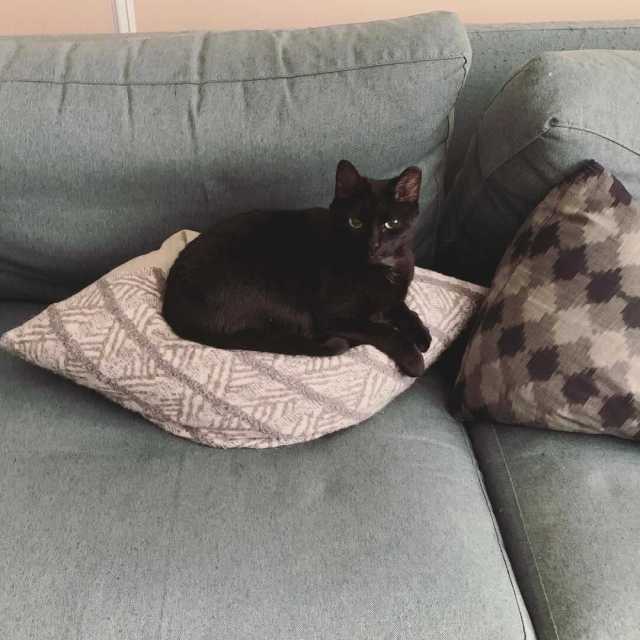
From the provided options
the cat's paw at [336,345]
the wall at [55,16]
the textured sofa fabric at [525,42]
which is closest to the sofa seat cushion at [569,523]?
the cat's paw at [336,345]

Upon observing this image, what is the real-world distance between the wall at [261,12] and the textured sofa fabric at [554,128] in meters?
0.38

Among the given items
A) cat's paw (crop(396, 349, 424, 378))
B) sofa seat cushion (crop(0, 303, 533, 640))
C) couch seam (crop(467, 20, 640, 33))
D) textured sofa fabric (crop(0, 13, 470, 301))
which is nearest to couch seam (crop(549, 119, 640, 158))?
textured sofa fabric (crop(0, 13, 470, 301))

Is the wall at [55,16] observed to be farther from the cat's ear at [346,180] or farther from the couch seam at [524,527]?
the couch seam at [524,527]

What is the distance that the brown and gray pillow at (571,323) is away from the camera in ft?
3.12

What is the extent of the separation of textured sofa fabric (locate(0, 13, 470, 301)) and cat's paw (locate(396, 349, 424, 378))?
362mm

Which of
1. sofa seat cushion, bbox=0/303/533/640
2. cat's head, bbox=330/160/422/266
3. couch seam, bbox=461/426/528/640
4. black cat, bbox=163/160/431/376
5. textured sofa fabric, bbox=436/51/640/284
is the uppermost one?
textured sofa fabric, bbox=436/51/640/284

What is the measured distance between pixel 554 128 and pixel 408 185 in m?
0.26

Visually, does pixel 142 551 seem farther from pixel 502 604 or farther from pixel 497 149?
pixel 497 149

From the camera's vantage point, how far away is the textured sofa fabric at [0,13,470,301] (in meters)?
1.08

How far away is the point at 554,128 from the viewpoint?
1.02 m

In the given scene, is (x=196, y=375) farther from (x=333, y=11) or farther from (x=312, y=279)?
(x=333, y=11)

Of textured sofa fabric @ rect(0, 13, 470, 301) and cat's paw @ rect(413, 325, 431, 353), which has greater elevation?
textured sofa fabric @ rect(0, 13, 470, 301)

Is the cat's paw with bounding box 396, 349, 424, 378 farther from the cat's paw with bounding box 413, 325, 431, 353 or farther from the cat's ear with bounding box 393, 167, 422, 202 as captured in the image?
the cat's ear with bounding box 393, 167, 422, 202

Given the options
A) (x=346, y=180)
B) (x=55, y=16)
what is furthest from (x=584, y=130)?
(x=55, y=16)
